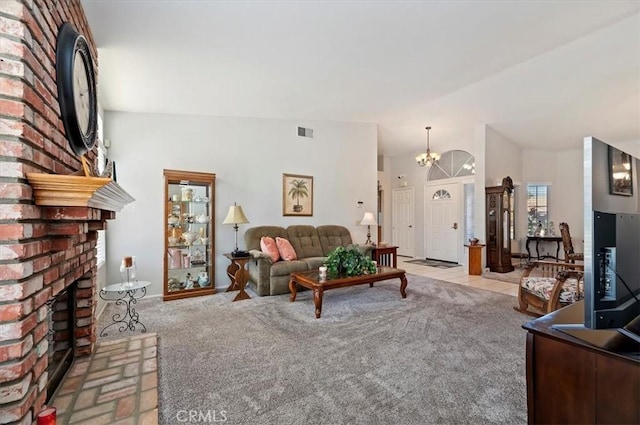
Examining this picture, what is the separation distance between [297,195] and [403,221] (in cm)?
421

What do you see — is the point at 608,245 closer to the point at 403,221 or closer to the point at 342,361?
the point at 342,361

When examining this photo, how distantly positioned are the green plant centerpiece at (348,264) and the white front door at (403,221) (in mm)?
4630

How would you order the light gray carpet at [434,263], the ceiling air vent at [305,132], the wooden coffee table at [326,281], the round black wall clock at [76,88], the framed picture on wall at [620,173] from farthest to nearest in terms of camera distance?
the light gray carpet at [434,263]
the ceiling air vent at [305,132]
the wooden coffee table at [326,281]
the round black wall clock at [76,88]
the framed picture on wall at [620,173]

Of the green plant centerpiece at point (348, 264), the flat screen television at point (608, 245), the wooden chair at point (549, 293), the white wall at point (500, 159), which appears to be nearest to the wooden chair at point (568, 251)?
the white wall at point (500, 159)

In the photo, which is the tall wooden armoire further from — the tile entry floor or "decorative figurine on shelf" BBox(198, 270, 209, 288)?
the tile entry floor

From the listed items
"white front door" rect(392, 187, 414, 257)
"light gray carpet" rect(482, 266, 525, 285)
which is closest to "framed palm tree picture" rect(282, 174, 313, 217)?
"light gray carpet" rect(482, 266, 525, 285)

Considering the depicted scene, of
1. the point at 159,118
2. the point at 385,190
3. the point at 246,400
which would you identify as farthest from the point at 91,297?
the point at 385,190

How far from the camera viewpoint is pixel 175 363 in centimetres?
231

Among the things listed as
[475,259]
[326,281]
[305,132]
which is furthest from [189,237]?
[475,259]

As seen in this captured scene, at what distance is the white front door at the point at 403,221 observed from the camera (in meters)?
8.27

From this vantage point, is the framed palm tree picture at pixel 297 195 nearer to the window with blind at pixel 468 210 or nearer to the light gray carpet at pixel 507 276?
the light gray carpet at pixel 507 276

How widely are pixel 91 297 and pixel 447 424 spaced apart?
103 inches

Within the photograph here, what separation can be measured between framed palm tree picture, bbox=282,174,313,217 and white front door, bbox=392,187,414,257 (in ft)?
12.6

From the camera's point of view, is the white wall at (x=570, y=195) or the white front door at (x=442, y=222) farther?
the white front door at (x=442, y=222)
